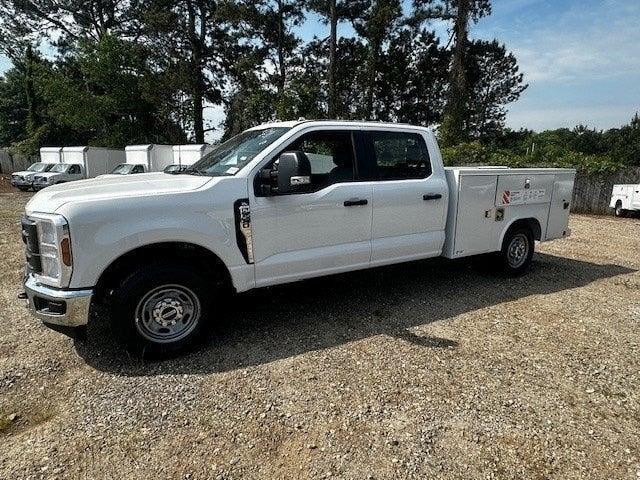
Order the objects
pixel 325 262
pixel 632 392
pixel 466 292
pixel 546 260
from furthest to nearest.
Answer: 1. pixel 546 260
2. pixel 466 292
3. pixel 325 262
4. pixel 632 392

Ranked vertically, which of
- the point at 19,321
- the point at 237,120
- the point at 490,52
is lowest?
the point at 19,321

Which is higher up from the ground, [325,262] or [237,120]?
[237,120]

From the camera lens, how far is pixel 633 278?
246 inches

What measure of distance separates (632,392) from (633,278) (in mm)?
3792

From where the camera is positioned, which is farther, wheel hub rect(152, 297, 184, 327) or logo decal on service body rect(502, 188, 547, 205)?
logo decal on service body rect(502, 188, 547, 205)

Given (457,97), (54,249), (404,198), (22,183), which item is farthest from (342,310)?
(22,183)

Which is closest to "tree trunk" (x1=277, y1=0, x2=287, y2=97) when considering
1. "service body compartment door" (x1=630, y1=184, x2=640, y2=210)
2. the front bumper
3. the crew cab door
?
the front bumper

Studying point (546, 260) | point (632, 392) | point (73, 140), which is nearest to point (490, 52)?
point (546, 260)

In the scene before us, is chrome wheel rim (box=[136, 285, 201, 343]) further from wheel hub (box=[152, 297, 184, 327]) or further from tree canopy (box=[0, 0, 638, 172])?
tree canopy (box=[0, 0, 638, 172])

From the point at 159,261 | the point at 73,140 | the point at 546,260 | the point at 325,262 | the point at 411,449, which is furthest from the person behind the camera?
the point at 73,140

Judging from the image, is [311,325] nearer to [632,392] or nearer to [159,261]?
[159,261]

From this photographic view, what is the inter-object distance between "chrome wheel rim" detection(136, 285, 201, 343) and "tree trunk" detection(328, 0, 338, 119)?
23.4 metres

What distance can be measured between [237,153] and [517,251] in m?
4.24

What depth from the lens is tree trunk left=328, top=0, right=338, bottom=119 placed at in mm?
24759
